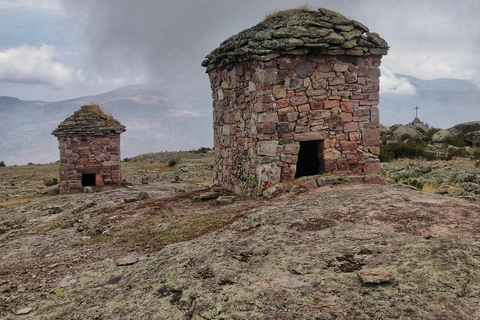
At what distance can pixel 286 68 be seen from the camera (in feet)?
27.7

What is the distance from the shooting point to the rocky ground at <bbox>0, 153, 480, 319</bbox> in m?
3.17

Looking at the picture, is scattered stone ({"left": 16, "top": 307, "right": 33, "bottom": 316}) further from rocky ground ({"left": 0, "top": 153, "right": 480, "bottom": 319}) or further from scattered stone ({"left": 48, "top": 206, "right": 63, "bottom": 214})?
scattered stone ({"left": 48, "top": 206, "right": 63, "bottom": 214})

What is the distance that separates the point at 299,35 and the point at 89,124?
11177mm

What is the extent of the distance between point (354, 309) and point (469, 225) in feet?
7.98

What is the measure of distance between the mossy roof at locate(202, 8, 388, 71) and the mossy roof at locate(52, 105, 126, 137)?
889cm

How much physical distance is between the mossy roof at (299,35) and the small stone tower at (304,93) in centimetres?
2

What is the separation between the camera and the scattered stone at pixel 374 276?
3311 millimetres

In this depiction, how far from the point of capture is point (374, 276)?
133 inches

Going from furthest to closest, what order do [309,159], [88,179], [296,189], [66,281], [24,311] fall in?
[88,179] → [309,159] → [296,189] → [66,281] → [24,311]

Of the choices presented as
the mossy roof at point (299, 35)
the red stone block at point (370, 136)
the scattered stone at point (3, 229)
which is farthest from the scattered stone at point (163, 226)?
the red stone block at point (370, 136)

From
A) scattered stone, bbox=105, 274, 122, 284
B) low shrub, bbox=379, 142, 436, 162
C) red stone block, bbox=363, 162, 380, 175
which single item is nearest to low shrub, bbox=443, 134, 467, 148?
low shrub, bbox=379, 142, 436, 162

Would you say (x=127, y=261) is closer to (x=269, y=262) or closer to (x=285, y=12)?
(x=269, y=262)

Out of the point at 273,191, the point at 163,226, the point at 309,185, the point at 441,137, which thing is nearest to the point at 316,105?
the point at 309,185

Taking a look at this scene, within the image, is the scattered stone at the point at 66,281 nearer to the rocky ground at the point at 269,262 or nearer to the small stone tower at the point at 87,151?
the rocky ground at the point at 269,262
